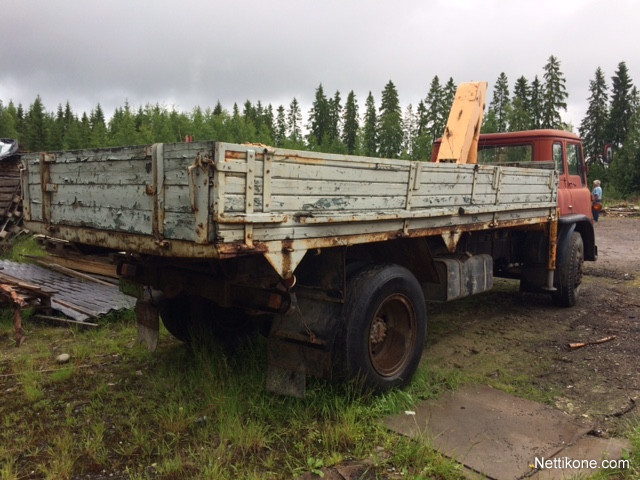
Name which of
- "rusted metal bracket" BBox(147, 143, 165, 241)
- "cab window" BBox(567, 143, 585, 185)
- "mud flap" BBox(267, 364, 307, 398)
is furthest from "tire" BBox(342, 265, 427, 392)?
"cab window" BBox(567, 143, 585, 185)

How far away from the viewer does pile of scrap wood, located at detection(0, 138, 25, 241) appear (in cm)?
1218

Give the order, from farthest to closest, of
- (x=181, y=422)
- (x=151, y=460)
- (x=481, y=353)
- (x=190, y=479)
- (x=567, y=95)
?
(x=567, y=95) < (x=481, y=353) < (x=181, y=422) < (x=151, y=460) < (x=190, y=479)

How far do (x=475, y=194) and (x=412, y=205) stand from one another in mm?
1161

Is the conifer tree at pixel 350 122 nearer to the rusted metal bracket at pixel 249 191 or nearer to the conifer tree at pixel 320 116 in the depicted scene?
the conifer tree at pixel 320 116

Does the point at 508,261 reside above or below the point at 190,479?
above

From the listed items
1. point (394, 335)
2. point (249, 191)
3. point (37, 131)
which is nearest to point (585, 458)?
point (394, 335)

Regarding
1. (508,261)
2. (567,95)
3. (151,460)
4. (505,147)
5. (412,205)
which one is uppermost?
(567,95)

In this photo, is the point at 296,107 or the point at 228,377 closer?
the point at 228,377

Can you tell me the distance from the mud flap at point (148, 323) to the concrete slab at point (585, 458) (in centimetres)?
302

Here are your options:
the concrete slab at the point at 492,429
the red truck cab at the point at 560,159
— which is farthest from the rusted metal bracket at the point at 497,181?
the concrete slab at the point at 492,429

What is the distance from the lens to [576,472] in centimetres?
309

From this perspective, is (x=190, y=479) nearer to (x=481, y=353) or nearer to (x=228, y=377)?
(x=228, y=377)

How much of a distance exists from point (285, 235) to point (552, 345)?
154 inches

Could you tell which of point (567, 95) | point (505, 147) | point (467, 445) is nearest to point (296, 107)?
point (567, 95)
